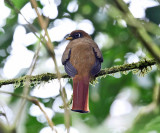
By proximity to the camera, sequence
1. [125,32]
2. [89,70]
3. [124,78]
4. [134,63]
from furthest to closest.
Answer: [125,32], [124,78], [134,63], [89,70]

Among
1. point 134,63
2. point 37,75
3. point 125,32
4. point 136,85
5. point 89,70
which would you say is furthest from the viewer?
point 125,32

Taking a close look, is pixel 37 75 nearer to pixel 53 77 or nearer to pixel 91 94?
pixel 53 77

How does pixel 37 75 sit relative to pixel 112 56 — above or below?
below

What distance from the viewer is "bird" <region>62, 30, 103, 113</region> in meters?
2.17

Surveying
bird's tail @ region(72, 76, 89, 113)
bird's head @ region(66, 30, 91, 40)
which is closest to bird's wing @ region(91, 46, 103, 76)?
bird's tail @ region(72, 76, 89, 113)

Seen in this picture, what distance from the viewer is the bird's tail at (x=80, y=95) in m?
2.10

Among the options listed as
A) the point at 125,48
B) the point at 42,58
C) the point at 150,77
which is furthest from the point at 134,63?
the point at 42,58

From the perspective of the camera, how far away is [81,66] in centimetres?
252

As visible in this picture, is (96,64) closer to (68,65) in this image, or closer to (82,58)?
(82,58)

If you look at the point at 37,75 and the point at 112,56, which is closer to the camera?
the point at 37,75

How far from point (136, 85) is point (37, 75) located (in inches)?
44.2

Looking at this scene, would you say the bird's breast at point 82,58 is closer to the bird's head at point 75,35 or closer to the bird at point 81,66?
the bird at point 81,66

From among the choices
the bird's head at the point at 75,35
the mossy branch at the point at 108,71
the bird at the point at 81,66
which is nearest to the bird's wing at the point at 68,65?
the bird at the point at 81,66

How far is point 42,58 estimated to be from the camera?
11.9 feet
